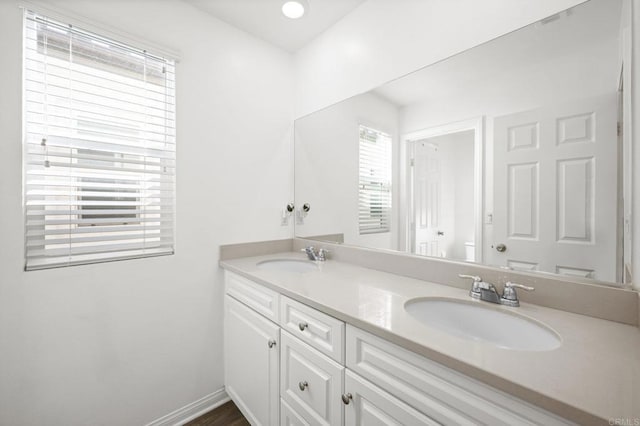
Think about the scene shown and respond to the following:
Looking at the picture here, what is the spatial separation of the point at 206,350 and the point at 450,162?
1768 millimetres

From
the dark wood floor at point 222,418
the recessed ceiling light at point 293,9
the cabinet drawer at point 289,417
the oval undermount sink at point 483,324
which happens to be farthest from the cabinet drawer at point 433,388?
→ the recessed ceiling light at point 293,9

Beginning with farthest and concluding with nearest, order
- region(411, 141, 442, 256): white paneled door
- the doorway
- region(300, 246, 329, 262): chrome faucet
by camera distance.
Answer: region(300, 246, 329, 262): chrome faucet → region(411, 141, 442, 256): white paneled door → the doorway

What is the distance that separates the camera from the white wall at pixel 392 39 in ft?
3.64

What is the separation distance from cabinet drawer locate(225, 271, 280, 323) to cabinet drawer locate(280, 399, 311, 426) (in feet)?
1.21

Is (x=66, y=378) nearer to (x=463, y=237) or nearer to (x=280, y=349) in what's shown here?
(x=280, y=349)

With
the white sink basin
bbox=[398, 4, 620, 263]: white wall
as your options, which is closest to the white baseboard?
the white sink basin

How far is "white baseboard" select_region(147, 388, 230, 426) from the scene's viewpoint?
154 centimetres

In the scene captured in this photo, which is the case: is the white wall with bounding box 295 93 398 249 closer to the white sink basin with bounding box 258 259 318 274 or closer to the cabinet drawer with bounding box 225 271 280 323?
the white sink basin with bounding box 258 259 318 274

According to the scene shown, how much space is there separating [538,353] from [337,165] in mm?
1489

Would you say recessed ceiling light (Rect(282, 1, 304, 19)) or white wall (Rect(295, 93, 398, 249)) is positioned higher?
recessed ceiling light (Rect(282, 1, 304, 19))

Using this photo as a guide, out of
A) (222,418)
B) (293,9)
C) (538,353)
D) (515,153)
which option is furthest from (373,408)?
(293,9)

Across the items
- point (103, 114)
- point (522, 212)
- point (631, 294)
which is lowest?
point (631, 294)

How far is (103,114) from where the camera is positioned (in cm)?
136

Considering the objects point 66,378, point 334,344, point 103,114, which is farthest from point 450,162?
point 66,378
